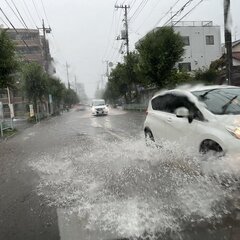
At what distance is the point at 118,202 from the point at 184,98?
3.56 m

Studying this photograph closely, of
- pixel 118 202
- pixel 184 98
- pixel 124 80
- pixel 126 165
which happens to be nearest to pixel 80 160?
pixel 126 165

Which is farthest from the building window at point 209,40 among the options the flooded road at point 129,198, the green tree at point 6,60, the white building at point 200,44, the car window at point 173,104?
the flooded road at point 129,198

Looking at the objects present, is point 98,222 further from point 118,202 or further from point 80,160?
point 80,160

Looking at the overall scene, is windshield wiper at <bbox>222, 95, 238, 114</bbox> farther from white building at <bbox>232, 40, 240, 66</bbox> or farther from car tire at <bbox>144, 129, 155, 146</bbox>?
white building at <bbox>232, 40, 240, 66</bbox>

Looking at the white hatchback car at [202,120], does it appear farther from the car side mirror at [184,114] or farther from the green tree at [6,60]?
the green tree at [6,60]

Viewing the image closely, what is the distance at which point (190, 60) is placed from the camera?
187 feet

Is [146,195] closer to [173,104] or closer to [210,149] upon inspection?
[210,149]

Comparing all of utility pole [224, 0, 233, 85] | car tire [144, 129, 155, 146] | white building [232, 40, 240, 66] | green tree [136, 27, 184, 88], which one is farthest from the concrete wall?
car tire [144, 129, 155, 146]

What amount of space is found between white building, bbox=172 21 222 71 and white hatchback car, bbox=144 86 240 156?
48.1m

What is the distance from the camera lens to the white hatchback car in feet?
22.8

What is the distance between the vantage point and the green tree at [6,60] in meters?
23.2

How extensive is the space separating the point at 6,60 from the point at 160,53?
1428 cm

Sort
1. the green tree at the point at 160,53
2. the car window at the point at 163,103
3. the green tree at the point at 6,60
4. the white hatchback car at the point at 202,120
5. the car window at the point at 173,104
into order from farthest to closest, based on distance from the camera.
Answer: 1. the green tree at the point at 160,53
2. the green tree at the point at 6,60
3. the car window at the point at 163,103
4. the car window at the point at 173,104
5. the white hatchback car at the point at 202,120

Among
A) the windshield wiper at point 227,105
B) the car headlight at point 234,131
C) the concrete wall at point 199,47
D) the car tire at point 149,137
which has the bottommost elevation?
the car tire at point 149,137
